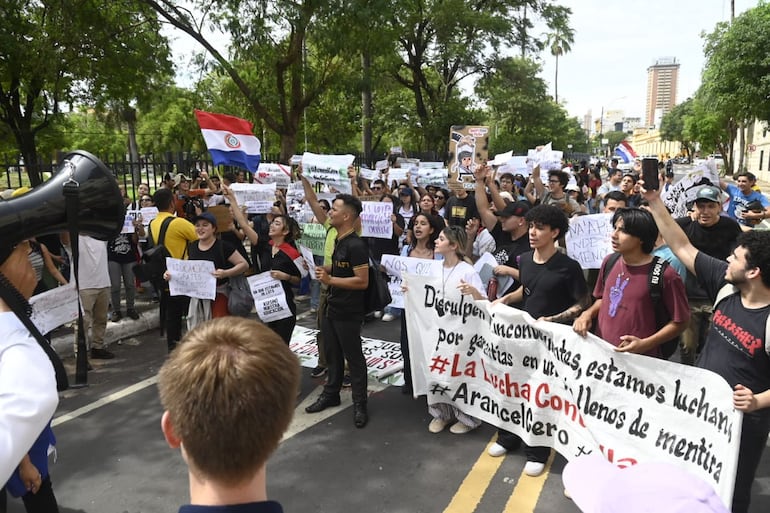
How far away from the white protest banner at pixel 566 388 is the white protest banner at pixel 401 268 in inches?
7.1

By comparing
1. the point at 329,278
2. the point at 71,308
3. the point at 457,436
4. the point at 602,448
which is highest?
the point at 329,278

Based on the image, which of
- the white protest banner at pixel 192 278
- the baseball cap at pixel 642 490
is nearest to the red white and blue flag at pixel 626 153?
the white protest banner at pixel 192 278

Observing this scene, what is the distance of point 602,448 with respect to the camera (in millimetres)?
3350

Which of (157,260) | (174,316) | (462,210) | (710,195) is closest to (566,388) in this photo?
(710,195)

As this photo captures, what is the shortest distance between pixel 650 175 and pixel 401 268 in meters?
2.41

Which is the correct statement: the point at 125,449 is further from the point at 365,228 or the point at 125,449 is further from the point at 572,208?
the point at 572,208

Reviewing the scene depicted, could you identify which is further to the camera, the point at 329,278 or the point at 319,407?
the point at 319,407

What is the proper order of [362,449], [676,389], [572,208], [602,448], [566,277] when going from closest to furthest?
[676,389]
[602,448]
[566,277]
[362,449]
[572,208]

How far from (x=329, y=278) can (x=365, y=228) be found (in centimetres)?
340

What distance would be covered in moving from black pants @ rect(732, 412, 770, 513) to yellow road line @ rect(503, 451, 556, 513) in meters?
1.11

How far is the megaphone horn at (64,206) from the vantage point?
72.1 inches

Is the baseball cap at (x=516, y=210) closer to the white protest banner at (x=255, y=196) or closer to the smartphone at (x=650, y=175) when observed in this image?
the smartphone at (x=650, y=175)

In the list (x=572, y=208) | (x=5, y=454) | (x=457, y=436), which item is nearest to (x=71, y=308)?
(x=457, y=436)

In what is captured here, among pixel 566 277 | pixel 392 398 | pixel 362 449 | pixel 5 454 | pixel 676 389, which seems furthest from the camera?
pixel 392 398
